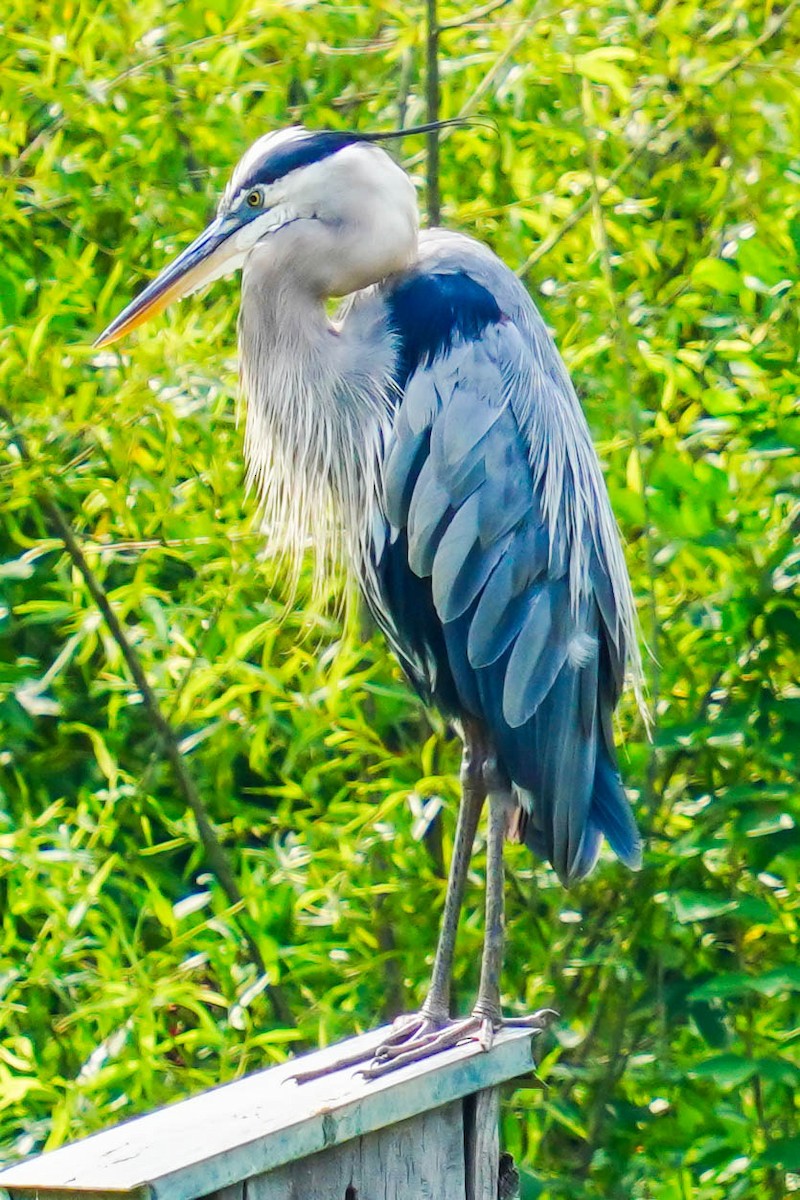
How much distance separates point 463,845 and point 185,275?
807mm

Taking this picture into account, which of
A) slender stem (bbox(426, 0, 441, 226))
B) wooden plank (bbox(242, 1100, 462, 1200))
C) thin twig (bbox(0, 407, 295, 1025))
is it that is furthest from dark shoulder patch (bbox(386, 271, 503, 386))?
wooden plank (bbox(242, 1100, 462, 1200))

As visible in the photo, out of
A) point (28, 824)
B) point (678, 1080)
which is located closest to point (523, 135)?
point (28, 824)

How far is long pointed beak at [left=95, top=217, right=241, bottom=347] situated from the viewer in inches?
82.8

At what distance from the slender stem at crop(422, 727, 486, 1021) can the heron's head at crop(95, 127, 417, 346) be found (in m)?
0.64

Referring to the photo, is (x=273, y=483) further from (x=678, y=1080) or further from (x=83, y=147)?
(x=678, y=1080)

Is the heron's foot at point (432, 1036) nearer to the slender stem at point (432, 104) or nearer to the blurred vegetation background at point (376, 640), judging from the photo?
the blurred vegetation background at point (376, 640)

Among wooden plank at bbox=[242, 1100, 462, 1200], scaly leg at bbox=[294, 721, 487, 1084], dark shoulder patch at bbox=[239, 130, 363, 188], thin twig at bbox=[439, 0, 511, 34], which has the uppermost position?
thin twig at bbox=[439, 0, 511, 34]

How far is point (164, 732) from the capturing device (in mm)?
2592

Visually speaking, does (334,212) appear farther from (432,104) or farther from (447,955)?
(447,955)

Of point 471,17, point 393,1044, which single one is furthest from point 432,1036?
point 471,17

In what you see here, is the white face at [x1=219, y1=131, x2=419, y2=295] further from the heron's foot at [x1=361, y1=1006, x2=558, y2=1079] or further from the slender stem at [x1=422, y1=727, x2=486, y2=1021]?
the heron's foot at [x1=361, y1=1006, x2=558, y2=1079]

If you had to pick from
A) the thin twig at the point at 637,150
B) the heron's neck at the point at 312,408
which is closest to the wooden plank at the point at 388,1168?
the heron's neck at the point at 312,408

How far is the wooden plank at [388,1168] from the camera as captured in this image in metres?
1.52

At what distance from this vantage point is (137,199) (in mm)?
2730
